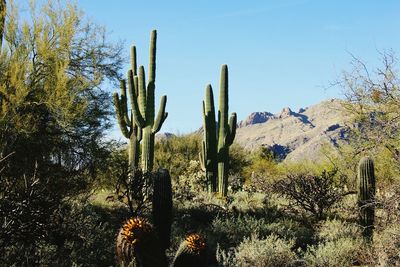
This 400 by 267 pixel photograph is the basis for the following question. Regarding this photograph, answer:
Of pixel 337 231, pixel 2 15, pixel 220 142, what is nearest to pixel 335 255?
pixel 337 231

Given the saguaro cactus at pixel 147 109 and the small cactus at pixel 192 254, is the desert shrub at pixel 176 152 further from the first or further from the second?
the small cactus at pixel 192 254

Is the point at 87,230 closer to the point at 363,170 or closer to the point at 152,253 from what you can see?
the point at 152,253

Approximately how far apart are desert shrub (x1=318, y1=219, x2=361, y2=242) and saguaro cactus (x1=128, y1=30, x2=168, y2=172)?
736 centimetres

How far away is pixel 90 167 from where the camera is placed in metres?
16.7

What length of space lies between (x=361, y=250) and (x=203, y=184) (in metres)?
9.76

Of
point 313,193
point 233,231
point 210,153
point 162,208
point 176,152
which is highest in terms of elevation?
point 176,152

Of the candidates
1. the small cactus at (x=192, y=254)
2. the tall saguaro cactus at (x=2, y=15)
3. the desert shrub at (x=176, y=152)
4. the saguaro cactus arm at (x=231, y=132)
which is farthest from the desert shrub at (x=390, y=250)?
the desert shrub at (x=176, y=152)

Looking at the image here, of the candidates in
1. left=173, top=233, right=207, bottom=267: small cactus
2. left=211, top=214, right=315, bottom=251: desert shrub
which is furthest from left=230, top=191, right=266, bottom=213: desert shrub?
left=173, top=233, right=207, bottom=267: small cactus

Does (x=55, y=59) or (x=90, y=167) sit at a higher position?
(x=55, y=59)

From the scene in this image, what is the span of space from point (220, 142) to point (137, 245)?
1146 cm

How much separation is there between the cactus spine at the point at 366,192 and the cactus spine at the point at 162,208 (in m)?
4.48

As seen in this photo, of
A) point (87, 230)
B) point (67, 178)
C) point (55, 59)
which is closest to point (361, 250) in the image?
point (87, 230)

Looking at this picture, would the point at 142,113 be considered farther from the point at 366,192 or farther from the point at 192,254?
the point at 192,254

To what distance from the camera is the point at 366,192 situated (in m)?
12.4
